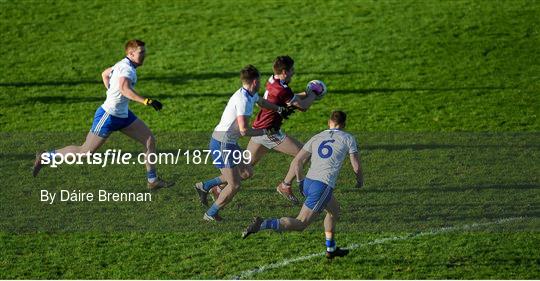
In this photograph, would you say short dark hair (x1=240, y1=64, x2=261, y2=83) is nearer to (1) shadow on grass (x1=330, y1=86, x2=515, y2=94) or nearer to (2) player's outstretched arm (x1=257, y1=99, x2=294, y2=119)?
(2) player's outstretched arm (x1=257, y1=99, x2=294, y2=119)

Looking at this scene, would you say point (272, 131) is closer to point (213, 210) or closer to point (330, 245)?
point (213, 210)

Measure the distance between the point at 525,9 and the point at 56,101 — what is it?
11943 mm

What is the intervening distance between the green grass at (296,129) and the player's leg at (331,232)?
0.41 feet

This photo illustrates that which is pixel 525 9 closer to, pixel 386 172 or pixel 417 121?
pixel 417 121

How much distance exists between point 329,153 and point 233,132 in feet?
5.92

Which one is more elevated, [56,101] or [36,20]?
[36,20]

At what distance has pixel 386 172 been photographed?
19859 millimetres

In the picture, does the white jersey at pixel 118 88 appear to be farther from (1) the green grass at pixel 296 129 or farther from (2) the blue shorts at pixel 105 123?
(1) the green grass at pixel 296 129

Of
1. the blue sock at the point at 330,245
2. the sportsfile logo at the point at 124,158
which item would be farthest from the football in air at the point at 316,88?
the blue sock at the point at 330,245

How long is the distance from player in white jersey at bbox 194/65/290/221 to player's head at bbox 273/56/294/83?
1038 millimetres

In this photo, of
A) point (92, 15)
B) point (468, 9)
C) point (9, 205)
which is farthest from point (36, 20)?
point (9, 205)

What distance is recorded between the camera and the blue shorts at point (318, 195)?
1534 centimetres

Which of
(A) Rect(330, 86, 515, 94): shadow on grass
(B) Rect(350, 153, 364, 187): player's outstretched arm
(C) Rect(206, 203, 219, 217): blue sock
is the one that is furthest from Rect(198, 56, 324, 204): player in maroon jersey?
(A) Rect(330, 86, 515, 94): shadow on grass

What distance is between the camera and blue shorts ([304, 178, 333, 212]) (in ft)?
50.3
